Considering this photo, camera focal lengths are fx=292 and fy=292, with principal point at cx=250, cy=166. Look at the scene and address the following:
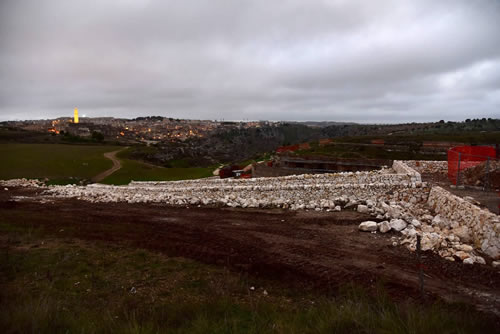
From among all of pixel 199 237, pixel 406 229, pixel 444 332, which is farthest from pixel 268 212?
pixel 444 332

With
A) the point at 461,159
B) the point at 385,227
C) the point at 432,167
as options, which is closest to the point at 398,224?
the point at 385,227

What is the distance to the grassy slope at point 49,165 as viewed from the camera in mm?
32062

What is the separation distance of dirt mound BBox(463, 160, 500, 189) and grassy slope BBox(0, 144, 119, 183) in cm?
3430

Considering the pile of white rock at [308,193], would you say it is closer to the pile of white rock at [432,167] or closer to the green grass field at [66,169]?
the pile of white rock at [432,167]

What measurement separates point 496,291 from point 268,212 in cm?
819

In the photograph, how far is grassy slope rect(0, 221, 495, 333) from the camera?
3791mm

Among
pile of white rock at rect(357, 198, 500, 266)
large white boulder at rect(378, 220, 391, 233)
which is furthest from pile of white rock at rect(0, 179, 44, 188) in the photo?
large white boulder at rect(378, 220, 391, 233)

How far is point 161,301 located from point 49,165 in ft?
126

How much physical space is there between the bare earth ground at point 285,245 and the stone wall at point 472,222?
0.83m

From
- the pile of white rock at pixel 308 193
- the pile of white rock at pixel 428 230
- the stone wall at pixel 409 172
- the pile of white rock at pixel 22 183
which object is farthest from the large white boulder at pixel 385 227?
the pile of white rock at pixel 22 183

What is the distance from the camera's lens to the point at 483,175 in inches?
454

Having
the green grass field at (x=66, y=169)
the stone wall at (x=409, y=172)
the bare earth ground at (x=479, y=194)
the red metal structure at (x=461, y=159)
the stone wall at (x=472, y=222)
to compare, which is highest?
the red metal structure at (x=461, y=159)

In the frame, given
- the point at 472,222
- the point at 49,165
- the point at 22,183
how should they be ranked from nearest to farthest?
the point at 472,222 < the point at 22,183 < the point at 49,165

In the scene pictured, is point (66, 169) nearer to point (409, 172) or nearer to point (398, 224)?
point (409, 172)
